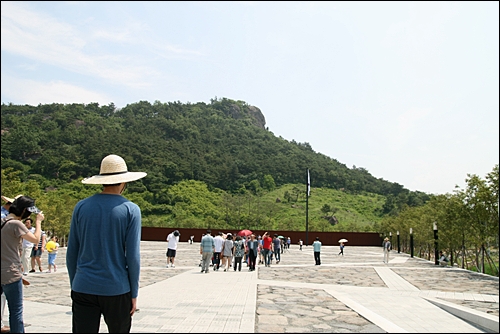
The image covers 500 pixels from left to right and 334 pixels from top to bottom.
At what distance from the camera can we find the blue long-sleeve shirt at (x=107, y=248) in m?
3.44

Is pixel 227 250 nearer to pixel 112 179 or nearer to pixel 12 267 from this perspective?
pixel 12 267

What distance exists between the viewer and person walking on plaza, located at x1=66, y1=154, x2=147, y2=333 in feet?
11.3

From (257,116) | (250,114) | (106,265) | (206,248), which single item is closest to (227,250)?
(206,248)

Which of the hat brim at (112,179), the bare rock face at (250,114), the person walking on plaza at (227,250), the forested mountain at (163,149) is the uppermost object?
the bare rock face at (250,114)

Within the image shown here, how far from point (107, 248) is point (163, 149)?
9284 centimetres

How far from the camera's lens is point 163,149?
94.7 metres

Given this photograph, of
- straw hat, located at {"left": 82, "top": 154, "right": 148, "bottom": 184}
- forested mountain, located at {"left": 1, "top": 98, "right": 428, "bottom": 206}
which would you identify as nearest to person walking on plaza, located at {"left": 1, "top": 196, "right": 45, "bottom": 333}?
straw hat, located at {"left": 82, "top": 154, "right": 148, "bottom": 184}

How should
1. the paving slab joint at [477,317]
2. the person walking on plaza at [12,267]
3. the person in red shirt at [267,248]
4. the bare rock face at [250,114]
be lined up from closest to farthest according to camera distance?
the person walking on plaza at [12,267], the paving slab joint at [477,317], the person in red shirt at [267,248], the bare rock face at [250,114]

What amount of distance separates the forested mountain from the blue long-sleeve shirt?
222 ft

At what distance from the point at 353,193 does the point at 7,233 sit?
92.8 m

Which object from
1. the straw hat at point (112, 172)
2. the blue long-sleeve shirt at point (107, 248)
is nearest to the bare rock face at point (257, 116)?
the straw hat at point (112, 172)

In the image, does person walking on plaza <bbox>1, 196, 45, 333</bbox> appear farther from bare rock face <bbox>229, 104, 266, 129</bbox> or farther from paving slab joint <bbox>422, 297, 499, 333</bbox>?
bare rock face <bbox>229, 104, 266, 129</bbox>

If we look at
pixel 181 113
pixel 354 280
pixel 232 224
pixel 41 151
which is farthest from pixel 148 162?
pixel 354 280

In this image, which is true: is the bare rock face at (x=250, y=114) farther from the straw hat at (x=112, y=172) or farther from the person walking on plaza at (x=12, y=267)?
the straw hat at (x=112, y=172)
